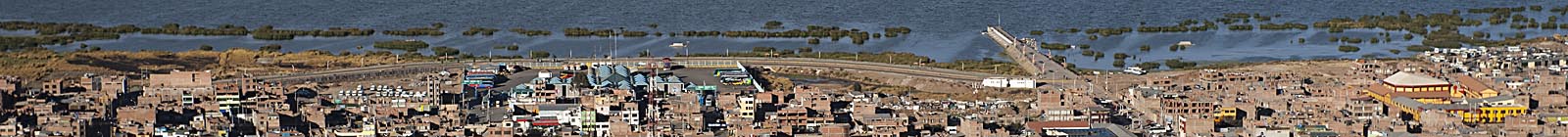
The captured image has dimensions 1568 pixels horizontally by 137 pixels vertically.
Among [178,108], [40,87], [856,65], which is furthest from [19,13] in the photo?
[178,108]

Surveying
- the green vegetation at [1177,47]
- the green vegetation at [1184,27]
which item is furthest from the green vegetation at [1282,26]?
the green vegetation at [1177,47]

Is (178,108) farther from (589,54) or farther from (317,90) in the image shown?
(589,54)

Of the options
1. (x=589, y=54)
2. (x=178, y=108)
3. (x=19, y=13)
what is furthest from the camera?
(x=19, y=13)

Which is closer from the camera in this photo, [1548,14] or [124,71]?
[124,71]

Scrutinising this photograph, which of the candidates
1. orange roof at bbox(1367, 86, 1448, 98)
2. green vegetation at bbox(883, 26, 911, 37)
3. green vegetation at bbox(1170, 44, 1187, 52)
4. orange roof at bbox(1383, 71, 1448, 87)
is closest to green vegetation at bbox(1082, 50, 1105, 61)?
green vegetation at bbox(1170, 44, 1187, 52)

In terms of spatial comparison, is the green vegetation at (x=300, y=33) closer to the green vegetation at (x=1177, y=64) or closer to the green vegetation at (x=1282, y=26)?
the green vegetation at (x=1282, y=26)

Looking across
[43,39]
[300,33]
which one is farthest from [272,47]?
[300,33]

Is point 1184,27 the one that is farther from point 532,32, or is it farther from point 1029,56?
point 1029,56
